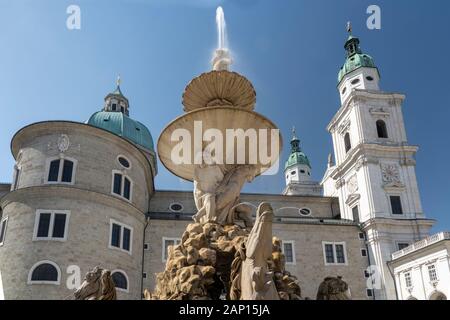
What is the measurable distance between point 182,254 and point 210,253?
0.61 metres

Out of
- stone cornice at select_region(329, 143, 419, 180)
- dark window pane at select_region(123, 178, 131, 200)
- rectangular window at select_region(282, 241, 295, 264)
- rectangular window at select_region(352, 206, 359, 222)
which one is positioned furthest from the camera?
rectangular window at select_region(352, 206, 359, 222)

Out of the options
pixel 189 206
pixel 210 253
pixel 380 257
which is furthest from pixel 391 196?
pixel 210 253

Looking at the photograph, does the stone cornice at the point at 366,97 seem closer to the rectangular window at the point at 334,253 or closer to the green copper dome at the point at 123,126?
the rectangular window at the point at 334,253

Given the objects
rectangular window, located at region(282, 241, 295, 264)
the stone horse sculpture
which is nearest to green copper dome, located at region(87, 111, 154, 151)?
rectangular window, located at region(282, 241, 295, 264)

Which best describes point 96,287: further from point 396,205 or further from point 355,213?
point 355,213

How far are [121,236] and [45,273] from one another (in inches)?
200

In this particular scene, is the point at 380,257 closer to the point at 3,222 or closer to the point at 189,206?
the point at 189,206

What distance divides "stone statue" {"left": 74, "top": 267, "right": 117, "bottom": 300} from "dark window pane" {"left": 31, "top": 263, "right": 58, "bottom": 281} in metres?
16.4

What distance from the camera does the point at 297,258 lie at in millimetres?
31547

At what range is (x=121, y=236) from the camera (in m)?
25.7

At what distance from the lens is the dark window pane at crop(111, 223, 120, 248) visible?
2516 cm

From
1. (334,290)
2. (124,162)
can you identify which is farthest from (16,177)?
(334,290)

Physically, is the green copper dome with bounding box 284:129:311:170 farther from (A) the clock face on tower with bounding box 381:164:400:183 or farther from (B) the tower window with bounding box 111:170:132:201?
(B) the tower window with bounding box 111:170:132:201

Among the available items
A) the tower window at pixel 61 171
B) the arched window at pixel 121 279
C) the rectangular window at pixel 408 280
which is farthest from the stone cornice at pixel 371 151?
the tower window at pixel 61 171
